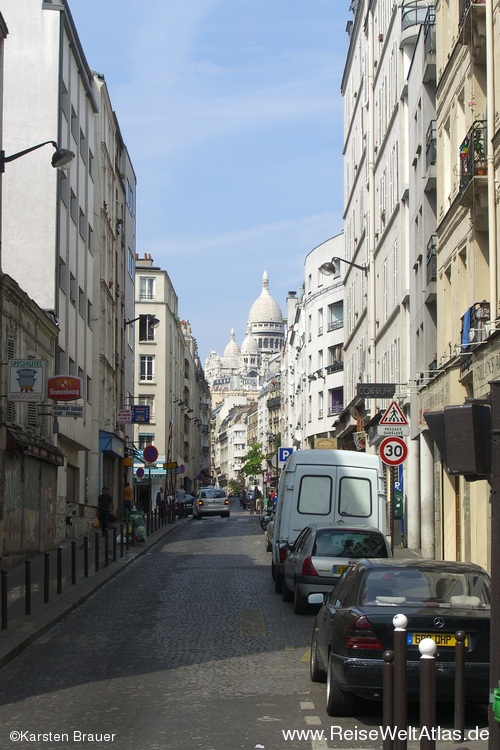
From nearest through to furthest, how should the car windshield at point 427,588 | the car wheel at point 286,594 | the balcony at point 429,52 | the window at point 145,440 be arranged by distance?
the car windshield at point 427,588 → the car wheel at point 286,594 → the balcony at point 429,52 → the window at point 145,440

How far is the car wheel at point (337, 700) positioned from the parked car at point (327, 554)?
691cm

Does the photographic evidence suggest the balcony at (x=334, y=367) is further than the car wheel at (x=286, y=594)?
Yes

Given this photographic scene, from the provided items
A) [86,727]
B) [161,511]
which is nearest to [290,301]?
[161,511]

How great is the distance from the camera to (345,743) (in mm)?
8516

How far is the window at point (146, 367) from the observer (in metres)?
80.9

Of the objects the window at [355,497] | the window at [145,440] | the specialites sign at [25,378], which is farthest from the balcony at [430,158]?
the window at [145,440]

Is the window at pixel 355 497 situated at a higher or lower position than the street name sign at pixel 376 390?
lower

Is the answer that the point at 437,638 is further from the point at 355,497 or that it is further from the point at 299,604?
the point at 355,497

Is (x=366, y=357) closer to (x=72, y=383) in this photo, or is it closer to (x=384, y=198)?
(x=384, y=198)

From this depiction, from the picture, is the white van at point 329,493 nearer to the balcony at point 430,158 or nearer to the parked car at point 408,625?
the balcony at point 430,158

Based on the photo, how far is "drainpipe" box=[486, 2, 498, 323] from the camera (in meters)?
19.1

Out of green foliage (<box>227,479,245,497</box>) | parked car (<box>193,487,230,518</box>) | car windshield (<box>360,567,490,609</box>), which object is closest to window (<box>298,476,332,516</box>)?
car windshield (<box>360,567,490,609</box>)

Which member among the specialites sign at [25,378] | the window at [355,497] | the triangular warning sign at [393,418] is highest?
the specialites sign at [25,378]

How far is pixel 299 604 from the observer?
56.0ft
